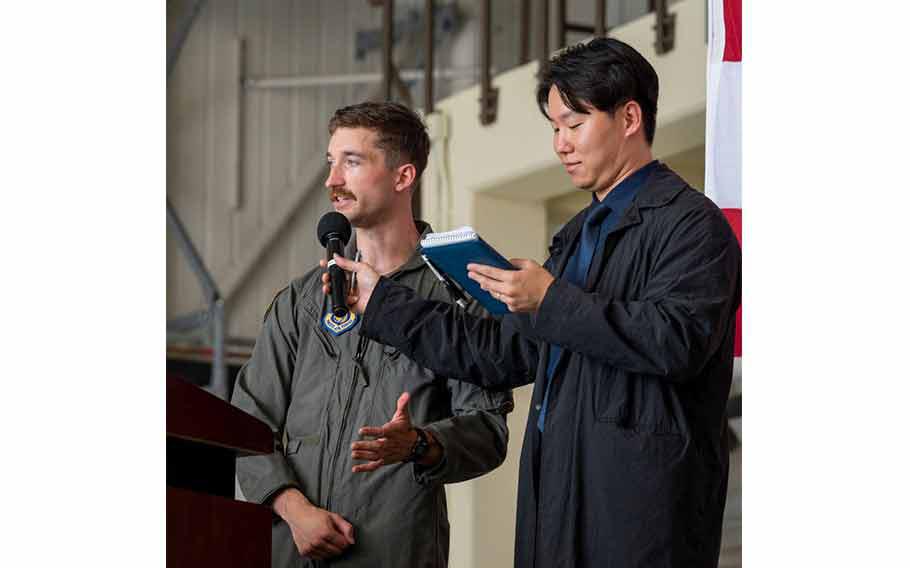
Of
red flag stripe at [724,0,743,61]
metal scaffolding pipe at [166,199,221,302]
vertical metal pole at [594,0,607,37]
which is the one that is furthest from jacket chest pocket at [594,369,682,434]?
metal scaffolding pipe at [166,199,221,302]

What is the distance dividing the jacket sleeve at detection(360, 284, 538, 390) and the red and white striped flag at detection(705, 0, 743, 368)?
103 cm

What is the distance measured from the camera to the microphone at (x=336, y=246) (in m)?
2.66

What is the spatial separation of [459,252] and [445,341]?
0.30 m

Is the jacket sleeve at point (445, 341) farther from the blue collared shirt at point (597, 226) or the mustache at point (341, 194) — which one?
the mustache at point (341, 194)

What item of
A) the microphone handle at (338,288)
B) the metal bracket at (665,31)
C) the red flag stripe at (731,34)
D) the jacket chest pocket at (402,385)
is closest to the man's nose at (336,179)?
the microphone handle at (338,288)

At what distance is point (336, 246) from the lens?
109 inches

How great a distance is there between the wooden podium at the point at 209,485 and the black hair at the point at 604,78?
2.59ft

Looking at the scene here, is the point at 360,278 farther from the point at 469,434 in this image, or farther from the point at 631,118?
the point at 631,118

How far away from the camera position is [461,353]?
2641 millimetres

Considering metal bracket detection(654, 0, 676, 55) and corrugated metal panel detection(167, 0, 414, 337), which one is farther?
corrugated metal panel detection(167, 0, 414, 337)

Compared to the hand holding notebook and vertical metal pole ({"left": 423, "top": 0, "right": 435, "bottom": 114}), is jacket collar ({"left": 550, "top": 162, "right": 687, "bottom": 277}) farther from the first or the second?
vertical metal pole ({"left": 423, "top": 0, "right": 435, "bottom": 114})

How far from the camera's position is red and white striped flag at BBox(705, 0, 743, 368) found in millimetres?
3447

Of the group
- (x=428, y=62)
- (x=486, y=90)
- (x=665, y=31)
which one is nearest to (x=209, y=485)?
(x=665, y=31)
